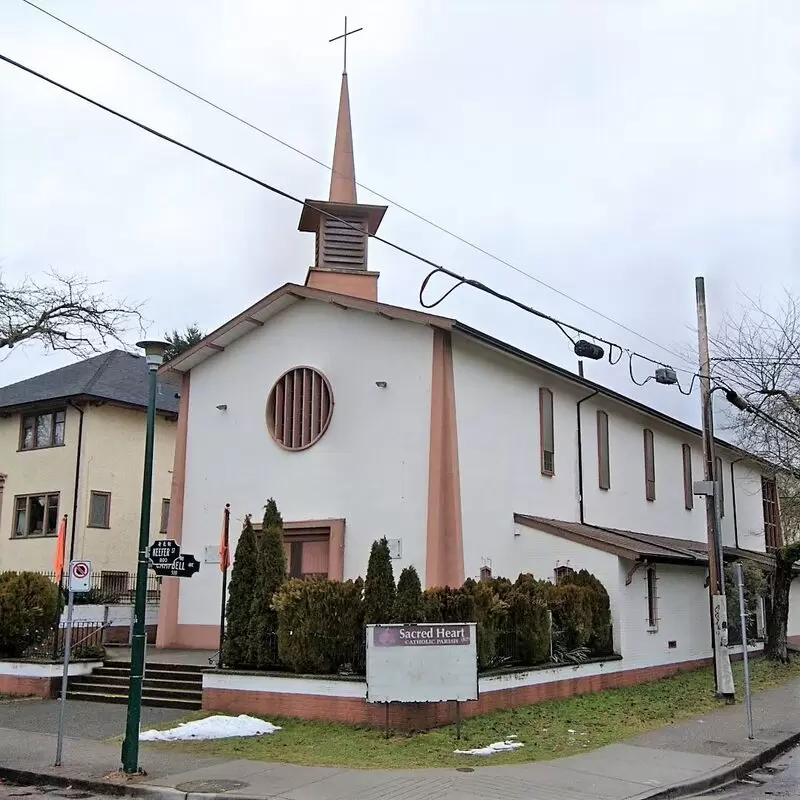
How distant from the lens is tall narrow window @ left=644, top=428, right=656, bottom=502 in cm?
3016

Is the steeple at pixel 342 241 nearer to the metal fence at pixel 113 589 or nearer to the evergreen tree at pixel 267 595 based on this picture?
the evergreen tree at pixel 267 595

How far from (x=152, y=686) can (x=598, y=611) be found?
9079 mm

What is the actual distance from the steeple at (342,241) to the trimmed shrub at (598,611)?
28.0 ft

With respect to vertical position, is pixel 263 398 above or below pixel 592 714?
above

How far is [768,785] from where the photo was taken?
39.1ft

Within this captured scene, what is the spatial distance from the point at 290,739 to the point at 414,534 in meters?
7.22

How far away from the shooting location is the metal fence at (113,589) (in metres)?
27.0

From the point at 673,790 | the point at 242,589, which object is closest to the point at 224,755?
the point at 242,589

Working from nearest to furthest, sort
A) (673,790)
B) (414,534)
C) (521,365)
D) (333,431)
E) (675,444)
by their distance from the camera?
(673,790)
(414,534)
(333,431)
(521,365)
(675,444)

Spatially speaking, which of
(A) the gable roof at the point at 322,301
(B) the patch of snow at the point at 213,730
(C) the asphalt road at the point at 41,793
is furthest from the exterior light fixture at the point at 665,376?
(C) the asphalt road at the point at 41,793

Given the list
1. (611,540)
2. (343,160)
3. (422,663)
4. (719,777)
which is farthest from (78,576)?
(343,160)

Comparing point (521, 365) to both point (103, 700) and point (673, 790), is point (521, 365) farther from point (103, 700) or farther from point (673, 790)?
point (673, 790)

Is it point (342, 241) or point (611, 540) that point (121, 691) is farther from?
point (342, 241)

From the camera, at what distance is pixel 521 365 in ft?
77.3
